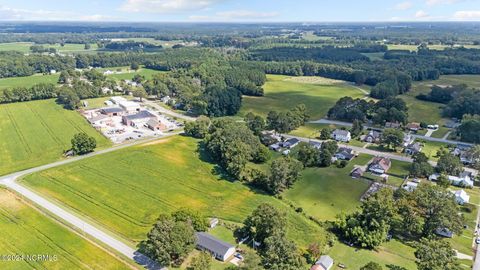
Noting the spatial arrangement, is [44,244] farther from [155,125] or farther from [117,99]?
[117,99]

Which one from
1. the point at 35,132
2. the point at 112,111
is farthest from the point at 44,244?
the point at 112,111

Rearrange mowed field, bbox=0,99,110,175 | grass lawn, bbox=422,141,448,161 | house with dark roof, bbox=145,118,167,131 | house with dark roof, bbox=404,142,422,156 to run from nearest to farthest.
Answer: mowed field, bbox=0,99,110,175 → grass lawn, bbox=422,141,448,161 → house with dark roof, bbox=404,142,422,156 → house with dark roof, bbox=145,118,167,131

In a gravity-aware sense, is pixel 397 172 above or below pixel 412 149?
below

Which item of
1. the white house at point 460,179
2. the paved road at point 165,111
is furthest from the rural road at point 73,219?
the white house at point 460,179

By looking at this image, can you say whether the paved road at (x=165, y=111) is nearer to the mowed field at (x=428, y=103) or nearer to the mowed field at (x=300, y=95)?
the mowed field at (x=300, y=95)

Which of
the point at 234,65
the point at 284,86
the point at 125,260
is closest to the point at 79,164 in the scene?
the point at 125,260

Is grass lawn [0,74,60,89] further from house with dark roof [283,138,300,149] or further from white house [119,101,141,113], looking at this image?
house with dark roof [283,138,300,149]

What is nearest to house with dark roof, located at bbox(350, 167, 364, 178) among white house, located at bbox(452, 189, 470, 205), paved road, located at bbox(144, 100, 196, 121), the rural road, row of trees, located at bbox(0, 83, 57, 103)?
Answer: white house, located at bbox(452, 189, 470, 205)
